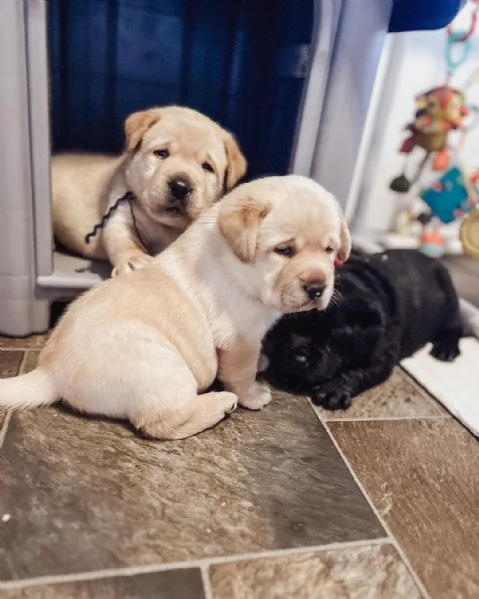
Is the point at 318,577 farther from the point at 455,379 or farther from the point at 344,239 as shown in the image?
the point at 455,379

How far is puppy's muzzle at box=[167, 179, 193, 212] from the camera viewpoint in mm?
1592

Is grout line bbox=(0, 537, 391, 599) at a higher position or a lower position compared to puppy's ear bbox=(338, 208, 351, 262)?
lower

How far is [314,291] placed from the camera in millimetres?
1283

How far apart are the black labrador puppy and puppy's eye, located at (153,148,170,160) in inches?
25.6

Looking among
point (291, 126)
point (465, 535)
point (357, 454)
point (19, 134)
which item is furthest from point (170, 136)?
point (465, 535)

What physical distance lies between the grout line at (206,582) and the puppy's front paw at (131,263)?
0.92 metres

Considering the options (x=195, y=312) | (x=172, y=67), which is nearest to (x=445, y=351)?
(x=195, y=312)

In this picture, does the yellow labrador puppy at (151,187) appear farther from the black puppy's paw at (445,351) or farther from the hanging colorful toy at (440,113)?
the hanging colorful toy at (440,113)

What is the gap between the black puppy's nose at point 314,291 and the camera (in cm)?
128

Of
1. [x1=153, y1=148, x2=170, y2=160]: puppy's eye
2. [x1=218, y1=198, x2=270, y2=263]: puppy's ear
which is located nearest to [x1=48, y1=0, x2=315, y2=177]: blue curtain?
[x1=153, y1=148, x2=170, y2=160]: puppy's eye

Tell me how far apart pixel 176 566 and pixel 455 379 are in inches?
50.3

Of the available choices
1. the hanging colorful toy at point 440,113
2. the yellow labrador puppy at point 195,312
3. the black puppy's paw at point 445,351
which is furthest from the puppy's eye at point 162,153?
the hanging colorful toy at point 440,113

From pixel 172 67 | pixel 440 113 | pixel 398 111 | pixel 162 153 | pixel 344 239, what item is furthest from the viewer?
pixel 398 111

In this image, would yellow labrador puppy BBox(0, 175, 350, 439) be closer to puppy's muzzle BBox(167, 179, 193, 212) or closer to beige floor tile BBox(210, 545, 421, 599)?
puppy's muzzle BBox(167, 179, 193, 212)
